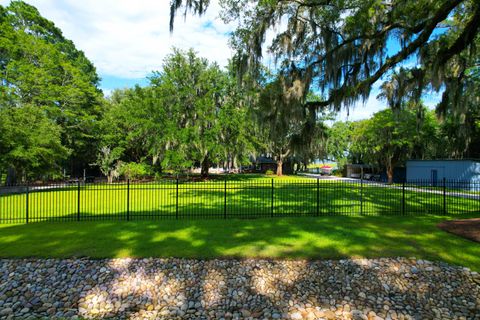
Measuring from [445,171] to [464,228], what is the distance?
18.5 metres

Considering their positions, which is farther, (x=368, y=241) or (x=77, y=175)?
(x=77, y=175)

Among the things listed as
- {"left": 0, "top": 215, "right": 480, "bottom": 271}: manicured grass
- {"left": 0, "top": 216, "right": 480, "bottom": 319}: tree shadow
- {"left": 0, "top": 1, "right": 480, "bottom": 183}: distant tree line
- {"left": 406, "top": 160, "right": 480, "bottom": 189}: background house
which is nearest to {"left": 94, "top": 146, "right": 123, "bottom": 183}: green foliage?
{"left": 0, "top": 1, "right": 480, "bottom": 183}: distant tree line

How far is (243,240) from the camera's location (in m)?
6.58

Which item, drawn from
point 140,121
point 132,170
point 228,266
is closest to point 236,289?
point 228,266

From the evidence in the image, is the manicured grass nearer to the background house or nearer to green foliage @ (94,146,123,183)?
the background house

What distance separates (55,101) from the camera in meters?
22.7

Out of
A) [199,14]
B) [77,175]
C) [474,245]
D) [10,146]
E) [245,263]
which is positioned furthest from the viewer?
[77,175]

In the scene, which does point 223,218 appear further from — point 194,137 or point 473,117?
point 473,117

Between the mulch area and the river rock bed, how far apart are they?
91.3 inches

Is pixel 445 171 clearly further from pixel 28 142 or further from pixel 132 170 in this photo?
pixel 28 142

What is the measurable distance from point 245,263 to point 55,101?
1004 inches

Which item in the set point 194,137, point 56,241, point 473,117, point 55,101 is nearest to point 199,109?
point 194,137

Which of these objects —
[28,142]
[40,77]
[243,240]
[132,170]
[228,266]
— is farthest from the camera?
[132,170]

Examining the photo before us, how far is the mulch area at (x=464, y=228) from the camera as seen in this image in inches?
260
